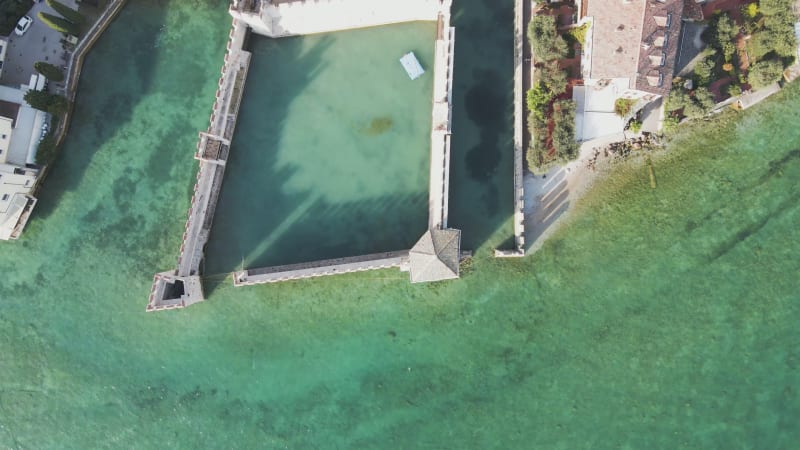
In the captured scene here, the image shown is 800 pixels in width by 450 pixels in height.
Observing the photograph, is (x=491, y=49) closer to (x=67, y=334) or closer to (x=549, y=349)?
(x=549, y=349)

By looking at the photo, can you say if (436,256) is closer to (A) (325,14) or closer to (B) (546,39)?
(B) (546,39)

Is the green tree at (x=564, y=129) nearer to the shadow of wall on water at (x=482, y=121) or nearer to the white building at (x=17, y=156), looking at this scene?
the shadow of wall on water at (x=482, y=121)

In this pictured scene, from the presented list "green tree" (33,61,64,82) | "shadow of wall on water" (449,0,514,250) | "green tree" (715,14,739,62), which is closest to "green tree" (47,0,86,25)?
"green tree" (33,61,64,82)

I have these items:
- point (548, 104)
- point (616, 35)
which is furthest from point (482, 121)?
point (616, 35)

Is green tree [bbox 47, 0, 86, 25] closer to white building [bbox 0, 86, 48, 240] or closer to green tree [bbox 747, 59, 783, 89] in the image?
white building [bbox 0, 86, 48, 240]

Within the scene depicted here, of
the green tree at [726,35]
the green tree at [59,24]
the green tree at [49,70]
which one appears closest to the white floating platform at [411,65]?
the green tree at [726,35]
